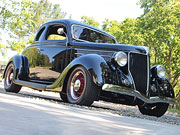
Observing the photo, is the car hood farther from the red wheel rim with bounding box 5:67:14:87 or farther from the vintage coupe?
the red wheel rim with bounding box 5:67:14:87

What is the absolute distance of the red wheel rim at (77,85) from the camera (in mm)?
5570

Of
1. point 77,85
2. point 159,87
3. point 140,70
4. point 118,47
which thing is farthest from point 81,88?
point 159,87

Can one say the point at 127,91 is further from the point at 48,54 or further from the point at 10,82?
the point at 10,82

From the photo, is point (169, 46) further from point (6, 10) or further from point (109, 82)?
point (109, 82)


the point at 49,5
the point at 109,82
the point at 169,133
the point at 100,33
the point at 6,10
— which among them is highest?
the point at 49,5

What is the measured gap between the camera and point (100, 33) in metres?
7.46

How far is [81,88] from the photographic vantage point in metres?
5.56

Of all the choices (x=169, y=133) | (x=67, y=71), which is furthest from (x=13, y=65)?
(x=169, y=133)

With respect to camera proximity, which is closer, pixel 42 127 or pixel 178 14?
pixel 42 127

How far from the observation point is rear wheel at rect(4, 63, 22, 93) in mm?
7922

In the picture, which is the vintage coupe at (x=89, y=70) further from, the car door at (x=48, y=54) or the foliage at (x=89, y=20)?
the foliage at (x=89, y=20)

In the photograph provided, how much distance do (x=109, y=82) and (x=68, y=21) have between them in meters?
2.43

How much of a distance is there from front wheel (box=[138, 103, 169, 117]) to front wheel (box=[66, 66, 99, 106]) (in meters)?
1.70

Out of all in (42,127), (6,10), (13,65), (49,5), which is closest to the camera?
(42,127)
